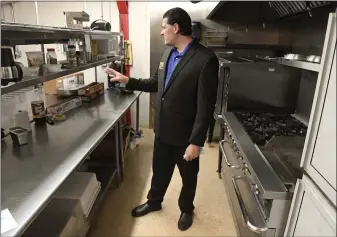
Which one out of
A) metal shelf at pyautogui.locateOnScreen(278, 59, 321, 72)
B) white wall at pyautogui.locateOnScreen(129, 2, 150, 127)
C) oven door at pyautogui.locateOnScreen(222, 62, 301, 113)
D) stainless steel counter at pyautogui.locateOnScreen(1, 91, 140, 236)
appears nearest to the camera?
stainless steel counter at pyautogui.locateOnScreen(1, 91, 140, 236)

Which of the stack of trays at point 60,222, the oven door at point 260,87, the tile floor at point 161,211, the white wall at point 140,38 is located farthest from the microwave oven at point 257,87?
the white wall at point 140,38

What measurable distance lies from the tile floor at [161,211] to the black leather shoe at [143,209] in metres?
0.03

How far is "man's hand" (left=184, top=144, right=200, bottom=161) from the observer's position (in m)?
1.51

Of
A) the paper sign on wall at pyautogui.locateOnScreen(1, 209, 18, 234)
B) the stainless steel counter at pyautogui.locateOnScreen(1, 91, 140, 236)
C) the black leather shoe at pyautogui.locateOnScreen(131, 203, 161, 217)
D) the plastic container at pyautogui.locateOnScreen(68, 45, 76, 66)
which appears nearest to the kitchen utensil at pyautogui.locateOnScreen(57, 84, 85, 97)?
the stainless steel counter at pyautogui.locateOnScreen(1, 91, 140, 236)

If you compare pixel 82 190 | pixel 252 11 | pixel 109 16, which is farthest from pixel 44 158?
pixel 252 11

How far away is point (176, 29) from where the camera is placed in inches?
58.1

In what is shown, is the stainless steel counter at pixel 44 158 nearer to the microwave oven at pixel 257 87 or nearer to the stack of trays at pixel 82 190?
the stack of trays at pixel 82 190

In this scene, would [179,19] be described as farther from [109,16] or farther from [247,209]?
[109,16]

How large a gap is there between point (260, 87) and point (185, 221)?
1216 mm

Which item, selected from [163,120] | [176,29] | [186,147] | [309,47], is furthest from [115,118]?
[309,47]

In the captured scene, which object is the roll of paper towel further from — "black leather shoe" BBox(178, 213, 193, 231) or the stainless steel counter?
"black leather shoe" BBox(178, 213, 193, 231)

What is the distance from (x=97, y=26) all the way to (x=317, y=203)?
2.38m

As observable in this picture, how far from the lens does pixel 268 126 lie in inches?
67.2

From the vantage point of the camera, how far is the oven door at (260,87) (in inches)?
78.8
